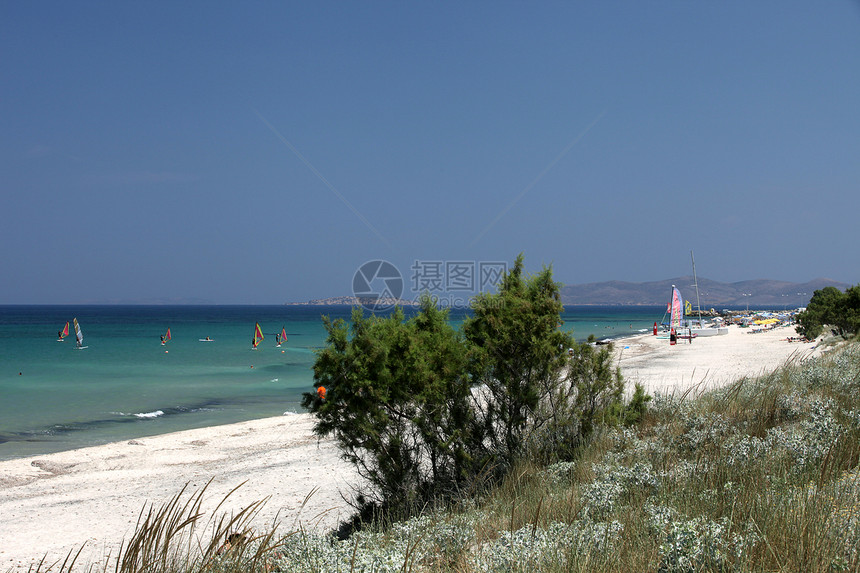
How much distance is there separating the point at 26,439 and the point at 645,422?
16365mm

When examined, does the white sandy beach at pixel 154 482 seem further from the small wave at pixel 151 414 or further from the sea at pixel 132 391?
the small wave at pixel 151 414

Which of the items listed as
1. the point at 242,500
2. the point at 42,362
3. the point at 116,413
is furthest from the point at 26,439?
the point at 42,362

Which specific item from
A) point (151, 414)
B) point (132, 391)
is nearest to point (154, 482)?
point (151, 414)

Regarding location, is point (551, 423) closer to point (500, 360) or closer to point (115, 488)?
point (500, 360)

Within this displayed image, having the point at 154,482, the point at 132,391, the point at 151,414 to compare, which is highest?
the point at 154,482

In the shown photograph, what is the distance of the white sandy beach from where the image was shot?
7.38 metres

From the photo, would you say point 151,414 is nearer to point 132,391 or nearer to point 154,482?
point 132,391

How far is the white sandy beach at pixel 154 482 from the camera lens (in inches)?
290

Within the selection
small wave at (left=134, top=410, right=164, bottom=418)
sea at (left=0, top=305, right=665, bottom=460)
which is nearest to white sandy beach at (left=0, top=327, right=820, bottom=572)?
sea at (left=0, top=305, right=665, bottom=460)

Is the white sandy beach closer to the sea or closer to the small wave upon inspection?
the sea

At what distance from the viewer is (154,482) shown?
1042cm

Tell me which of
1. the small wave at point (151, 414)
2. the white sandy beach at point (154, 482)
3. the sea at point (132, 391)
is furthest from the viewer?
the small wave at point (151, 414)

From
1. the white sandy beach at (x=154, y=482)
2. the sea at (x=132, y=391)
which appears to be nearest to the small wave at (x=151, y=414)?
the sea at (x=132, y=391)

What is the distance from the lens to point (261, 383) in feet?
91.1
